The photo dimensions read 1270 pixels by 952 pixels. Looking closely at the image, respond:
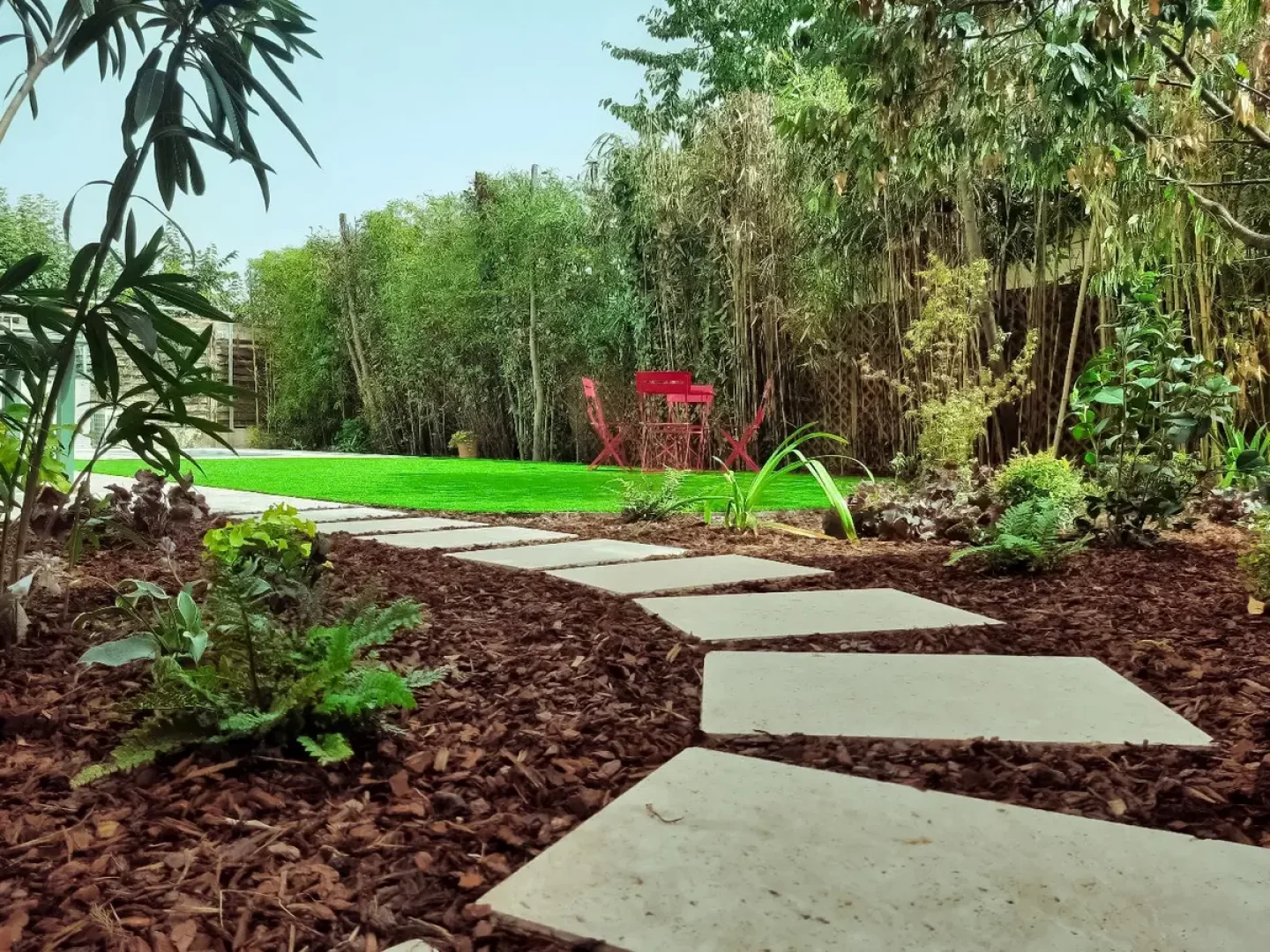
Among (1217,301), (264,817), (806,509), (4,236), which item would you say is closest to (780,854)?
(264,817)

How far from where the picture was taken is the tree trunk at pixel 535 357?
962 centimetres

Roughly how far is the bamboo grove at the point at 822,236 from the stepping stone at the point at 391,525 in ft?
5.81

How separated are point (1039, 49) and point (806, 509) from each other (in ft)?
6.64

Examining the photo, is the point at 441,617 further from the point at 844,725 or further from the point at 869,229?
the point at 869,229

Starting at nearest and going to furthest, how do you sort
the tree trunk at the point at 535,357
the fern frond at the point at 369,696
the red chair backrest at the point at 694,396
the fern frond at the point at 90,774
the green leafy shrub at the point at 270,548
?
the fern frond at the point at 90,774 < the fern frond at the point at 369,696 < the green leafy shrub at the point at 270,548 < the red chair backrest at the point at 694,396 < the tree trunk at the point at 535,357

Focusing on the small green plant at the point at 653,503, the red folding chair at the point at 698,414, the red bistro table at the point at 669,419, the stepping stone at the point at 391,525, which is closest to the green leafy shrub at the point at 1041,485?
the small green plant at the point at 653,503

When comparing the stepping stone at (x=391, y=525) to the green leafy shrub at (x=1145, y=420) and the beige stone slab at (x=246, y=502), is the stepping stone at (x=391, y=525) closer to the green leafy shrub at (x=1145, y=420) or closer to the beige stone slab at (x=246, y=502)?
the beige stone slab at (x=246, y=502)

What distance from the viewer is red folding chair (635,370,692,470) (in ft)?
20.1

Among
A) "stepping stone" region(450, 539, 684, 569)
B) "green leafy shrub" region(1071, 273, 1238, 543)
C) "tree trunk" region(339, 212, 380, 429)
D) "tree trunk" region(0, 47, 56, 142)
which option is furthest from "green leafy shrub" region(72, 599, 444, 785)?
"tree trunk" region(339, 212, 380, 429)

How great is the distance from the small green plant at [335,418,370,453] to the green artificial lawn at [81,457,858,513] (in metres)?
5.02

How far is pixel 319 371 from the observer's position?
13195mm

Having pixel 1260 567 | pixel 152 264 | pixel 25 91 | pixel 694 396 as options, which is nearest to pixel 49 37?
pixel 25 91

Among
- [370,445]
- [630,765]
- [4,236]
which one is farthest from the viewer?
[370,445]

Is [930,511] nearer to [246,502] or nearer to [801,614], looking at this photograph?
[801,614]
